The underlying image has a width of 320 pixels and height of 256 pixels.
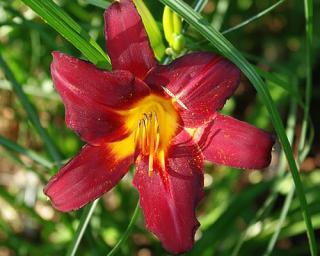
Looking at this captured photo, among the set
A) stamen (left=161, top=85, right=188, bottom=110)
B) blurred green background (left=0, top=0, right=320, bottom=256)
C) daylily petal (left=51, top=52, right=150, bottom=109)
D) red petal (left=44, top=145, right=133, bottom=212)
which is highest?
daylily petal (left=51, top=52, right=150, bottom=109)

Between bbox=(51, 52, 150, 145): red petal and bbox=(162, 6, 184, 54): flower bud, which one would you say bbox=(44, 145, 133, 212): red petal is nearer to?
bbox=(51, 52, 150, 145): red petal

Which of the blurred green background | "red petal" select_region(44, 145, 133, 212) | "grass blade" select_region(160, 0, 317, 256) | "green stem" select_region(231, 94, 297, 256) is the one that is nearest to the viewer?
"grass blade" select_region(160, 0, 317, 256)

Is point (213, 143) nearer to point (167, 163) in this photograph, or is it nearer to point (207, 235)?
point (167, 163)

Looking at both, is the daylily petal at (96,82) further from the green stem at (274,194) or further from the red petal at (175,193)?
the green stem at (274,194)

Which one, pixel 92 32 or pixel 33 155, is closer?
pixel 33 155

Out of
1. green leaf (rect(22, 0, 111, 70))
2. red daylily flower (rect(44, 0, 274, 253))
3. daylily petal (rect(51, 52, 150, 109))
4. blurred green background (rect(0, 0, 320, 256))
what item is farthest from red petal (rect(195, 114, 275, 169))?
blurred green background (rect(0, 0, 320, 256))

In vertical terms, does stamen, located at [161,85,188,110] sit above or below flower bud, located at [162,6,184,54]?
below

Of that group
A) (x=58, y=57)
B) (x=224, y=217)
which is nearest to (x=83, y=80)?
(x=58, y=57)
